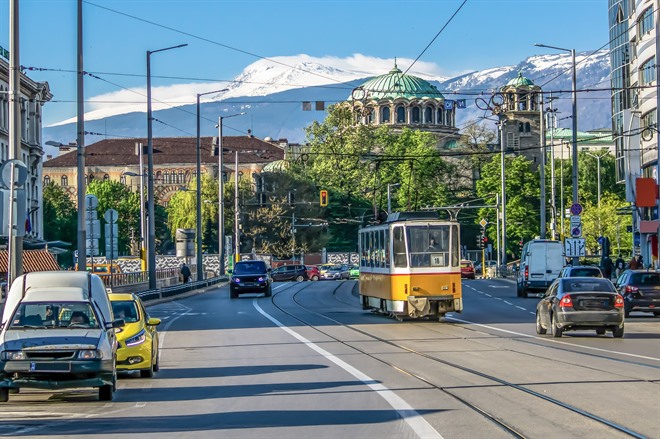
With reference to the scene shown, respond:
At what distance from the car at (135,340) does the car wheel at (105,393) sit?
2.87 meters

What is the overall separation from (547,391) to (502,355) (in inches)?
268

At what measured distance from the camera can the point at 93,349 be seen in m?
15.9

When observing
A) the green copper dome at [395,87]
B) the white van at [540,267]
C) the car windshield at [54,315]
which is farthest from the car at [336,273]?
the car windshield at [54,315]

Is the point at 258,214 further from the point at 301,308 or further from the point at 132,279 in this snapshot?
the point at 301,308

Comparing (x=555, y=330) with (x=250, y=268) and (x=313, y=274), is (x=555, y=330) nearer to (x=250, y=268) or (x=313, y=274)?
(x=250, y=268)

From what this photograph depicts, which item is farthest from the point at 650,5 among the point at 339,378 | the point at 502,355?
the point at 339,378

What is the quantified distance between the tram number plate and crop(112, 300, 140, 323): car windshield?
1572 centimetres

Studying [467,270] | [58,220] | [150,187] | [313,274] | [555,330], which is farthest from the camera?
[58,220]

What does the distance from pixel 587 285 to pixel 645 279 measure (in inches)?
425

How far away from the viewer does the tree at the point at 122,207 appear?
14550 centimetres

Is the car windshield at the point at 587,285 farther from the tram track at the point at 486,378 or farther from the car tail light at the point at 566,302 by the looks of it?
the tram track at the point at 486,378

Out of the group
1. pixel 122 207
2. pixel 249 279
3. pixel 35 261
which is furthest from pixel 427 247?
pixel 122 207

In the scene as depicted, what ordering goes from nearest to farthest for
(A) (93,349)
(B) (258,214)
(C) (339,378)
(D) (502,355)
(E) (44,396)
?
(A) (93,349)
(E) (44,396)
(C) (339,378)
(D) (502,355)
(B) (258,214)

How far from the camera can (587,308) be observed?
28.8 m
